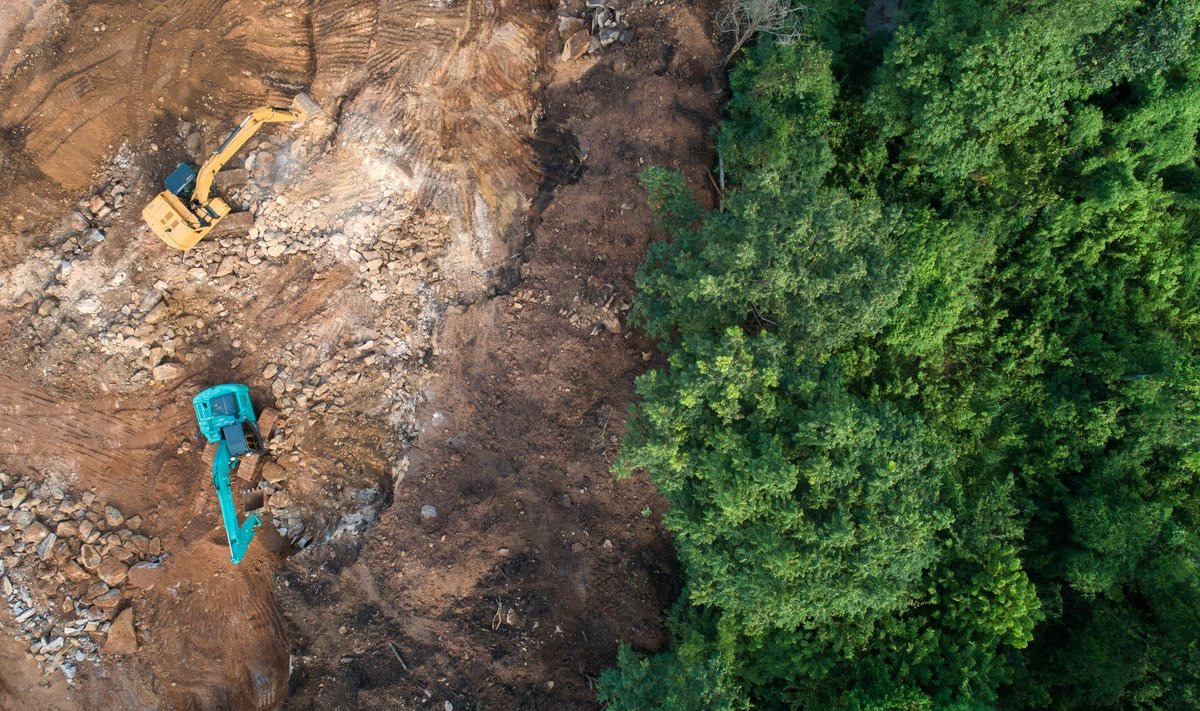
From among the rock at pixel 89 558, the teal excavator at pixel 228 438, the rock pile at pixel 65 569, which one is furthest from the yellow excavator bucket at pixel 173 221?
the rock at pixel 89 558

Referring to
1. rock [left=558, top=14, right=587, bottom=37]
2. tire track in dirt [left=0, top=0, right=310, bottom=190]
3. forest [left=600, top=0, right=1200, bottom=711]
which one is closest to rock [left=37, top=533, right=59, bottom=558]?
tire track in dirt [left=0, top=0, right=310, bottom=190]

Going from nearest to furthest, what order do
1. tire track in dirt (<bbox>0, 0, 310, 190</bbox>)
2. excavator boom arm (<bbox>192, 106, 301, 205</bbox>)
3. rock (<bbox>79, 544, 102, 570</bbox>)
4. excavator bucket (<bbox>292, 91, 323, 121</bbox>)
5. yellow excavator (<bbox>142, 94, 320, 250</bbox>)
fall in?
yellow excavator (<bbox>142, 94, 320, 250</bbox>) < excavator boom arm (<bbox>192, 106, 301, 205</bbox>) < rock (<bbox>79, 544, 102, 570</bbox>) < excavator bucket (<bbox>292, 91, 323, 121</bbox>) < tire track in dirt (<bbox>0, 0, 310, 190</bbox>)

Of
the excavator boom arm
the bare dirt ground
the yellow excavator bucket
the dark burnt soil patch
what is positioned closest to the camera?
the dark burnt soil patch

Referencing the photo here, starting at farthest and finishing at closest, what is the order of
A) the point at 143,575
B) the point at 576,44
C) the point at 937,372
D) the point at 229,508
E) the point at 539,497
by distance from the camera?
the point at 143,575 < the point at 576,44 < the point at 229,508 < the point at 539,497 < the point at 937,372

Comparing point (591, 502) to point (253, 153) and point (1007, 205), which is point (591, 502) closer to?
point (1007, 205)

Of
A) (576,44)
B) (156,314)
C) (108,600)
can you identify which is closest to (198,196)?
(156,314)

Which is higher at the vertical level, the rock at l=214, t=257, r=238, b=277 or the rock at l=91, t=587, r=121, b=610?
the rock at l=214, t=257, r=238, b=277

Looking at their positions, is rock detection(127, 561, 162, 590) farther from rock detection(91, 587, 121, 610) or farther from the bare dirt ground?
rock detection(91, 587, 121, 610)

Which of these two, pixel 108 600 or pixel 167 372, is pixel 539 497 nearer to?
pixel 167 372
